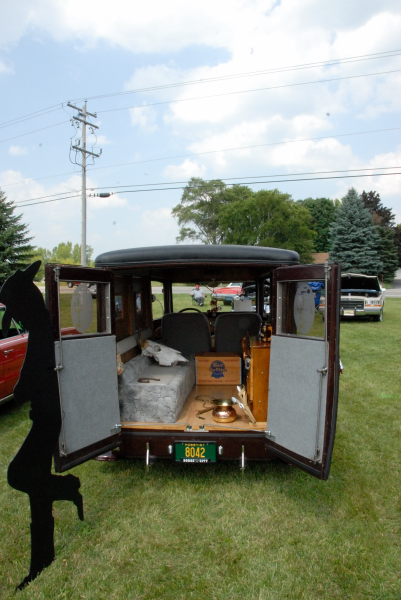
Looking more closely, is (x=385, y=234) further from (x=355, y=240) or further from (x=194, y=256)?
(x=194, y=256)

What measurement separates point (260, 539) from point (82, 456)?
1518 millimetres

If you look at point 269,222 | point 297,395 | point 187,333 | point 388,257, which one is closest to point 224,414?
point 297,395

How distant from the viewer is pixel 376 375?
7.76 m

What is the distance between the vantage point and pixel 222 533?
3.10 m

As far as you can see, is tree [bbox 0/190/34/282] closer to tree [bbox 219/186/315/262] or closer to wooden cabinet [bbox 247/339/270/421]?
wooden cabinet [bbox 247/339/270/421]

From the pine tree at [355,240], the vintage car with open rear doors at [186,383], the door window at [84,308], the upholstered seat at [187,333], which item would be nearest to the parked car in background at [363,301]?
the upholstered seat at [187,333]

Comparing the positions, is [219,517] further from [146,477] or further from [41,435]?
[41,435]

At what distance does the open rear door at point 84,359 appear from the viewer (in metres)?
3.05

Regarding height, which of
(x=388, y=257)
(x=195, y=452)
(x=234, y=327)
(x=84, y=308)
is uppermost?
(x=388, y=257)

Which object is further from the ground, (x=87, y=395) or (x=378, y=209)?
(x=378, y=209)

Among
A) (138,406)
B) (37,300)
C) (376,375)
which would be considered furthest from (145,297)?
(376,375)

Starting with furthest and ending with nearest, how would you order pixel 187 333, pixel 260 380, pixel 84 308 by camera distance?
1. pixel 187 333
2. pixel 260 380
3. pixel 84 308

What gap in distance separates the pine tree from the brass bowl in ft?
116

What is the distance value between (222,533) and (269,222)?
4111cm
